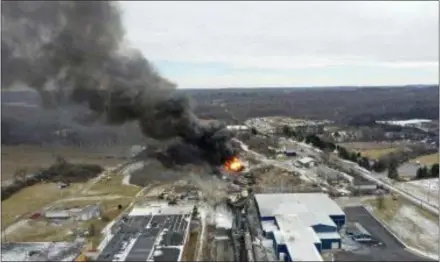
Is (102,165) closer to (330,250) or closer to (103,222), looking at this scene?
(103,222)

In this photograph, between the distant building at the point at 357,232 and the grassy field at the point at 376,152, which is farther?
the grassy field at the point at 376,152

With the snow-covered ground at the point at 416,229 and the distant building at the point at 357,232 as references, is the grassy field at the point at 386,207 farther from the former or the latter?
the distant building at the point at 357,232

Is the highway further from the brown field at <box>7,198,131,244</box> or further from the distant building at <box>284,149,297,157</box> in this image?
the brown field at <box>7,198,131,244</box>

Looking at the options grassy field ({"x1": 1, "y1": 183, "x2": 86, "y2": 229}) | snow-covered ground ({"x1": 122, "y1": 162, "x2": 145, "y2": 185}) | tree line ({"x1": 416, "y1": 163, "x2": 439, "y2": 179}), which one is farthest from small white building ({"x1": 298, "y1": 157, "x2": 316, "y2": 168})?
grassy field ({"x1": 1, "y1": 183, "x2": 86, "y2": 229})

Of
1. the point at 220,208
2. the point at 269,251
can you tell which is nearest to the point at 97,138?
the point at 220,208

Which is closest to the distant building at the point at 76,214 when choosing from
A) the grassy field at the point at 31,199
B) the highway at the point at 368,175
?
the grassy field at the point at 31,199

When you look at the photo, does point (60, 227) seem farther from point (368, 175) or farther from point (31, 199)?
point (368, 175)

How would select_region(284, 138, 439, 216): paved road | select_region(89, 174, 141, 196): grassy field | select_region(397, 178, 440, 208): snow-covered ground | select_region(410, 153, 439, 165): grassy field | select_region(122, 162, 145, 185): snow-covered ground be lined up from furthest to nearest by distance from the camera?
1. select_region(410, 153, 439, 165): grassy field
2. select_region(122, 162, 145, 185): snow-covered ground
3. select_region(89, 174, 141, 196): grassy field
4. select_region(397, 178, 440, 208): snow-covered ground
5. select_region(284, 138, 439, 216): paved road
